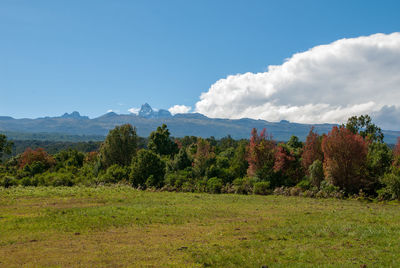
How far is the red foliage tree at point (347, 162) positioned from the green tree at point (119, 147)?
4447 cm

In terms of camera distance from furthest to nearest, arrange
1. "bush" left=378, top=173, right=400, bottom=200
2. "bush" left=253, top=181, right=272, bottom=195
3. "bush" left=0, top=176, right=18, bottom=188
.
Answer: "bush" left=0, top=176, right=18, bottom=188 → "bush" left=253, top=181, right=272, bottom=195 → "bush" left=378, top=173, right=400, bottom=200

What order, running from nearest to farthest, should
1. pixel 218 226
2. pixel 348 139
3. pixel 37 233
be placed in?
pixel 37 233 < pixel 218 226 < pixel 348 139

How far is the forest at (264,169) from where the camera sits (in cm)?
4159

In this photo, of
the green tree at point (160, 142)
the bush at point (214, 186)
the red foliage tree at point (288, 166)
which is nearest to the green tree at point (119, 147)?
the green tree at point (160, 142)

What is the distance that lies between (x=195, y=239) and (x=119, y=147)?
182 feet

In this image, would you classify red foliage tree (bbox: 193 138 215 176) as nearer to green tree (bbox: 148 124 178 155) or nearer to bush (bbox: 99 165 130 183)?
bush (bbox: 99 165 130 183)

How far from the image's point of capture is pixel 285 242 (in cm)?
1480

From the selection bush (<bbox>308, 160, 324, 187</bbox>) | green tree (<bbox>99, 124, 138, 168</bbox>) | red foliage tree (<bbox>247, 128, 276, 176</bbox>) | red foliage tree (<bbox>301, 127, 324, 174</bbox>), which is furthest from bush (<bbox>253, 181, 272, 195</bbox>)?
green tree (<bbox>99, 124, 138, 168</bbox>)

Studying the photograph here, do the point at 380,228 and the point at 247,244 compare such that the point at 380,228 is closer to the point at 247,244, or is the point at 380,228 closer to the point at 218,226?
the point at 247,244

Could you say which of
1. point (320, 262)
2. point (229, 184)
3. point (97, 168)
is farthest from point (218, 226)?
point (97, 168)

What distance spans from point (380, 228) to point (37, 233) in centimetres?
2058

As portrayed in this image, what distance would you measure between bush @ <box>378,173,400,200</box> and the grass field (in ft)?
56.8

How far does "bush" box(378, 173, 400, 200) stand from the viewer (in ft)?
114

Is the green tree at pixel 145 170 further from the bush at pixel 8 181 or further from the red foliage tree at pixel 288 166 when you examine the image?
the bush at pixel 8 181
